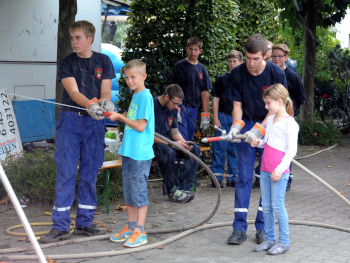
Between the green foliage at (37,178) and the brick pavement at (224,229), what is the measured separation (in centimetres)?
24

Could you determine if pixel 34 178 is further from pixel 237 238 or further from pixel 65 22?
pixel 237 238

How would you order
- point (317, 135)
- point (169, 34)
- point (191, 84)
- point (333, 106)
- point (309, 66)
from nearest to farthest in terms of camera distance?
point (191, 84) → point (169, 34) → point (317, 135) → point (309, 66) → point (333, 106)

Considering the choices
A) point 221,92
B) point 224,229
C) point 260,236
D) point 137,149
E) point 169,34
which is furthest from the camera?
point 169,34

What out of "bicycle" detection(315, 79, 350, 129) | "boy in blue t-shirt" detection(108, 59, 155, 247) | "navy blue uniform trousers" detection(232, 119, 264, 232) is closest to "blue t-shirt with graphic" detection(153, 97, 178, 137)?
"boy in blue t-shirt" detection(108, 59, 155, 247)

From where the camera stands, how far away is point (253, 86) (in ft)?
16.1

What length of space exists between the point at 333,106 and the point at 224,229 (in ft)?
37.3

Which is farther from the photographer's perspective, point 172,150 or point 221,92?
point 221,92

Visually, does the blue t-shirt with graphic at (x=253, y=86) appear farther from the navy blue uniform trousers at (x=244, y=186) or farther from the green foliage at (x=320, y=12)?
the green foliage at (x=320, y=12)

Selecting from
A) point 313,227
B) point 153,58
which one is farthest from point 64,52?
point 313,227

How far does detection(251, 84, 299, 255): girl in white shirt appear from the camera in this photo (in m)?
4.48

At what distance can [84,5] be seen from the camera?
998 centimetres

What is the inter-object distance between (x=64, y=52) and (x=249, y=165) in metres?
3.52

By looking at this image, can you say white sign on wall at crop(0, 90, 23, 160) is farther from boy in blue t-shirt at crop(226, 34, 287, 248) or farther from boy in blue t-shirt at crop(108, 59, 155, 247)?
boy in blue t-shirt at crop(226, 34, 287, 248)

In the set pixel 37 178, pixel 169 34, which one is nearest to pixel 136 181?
pixel 37 178
